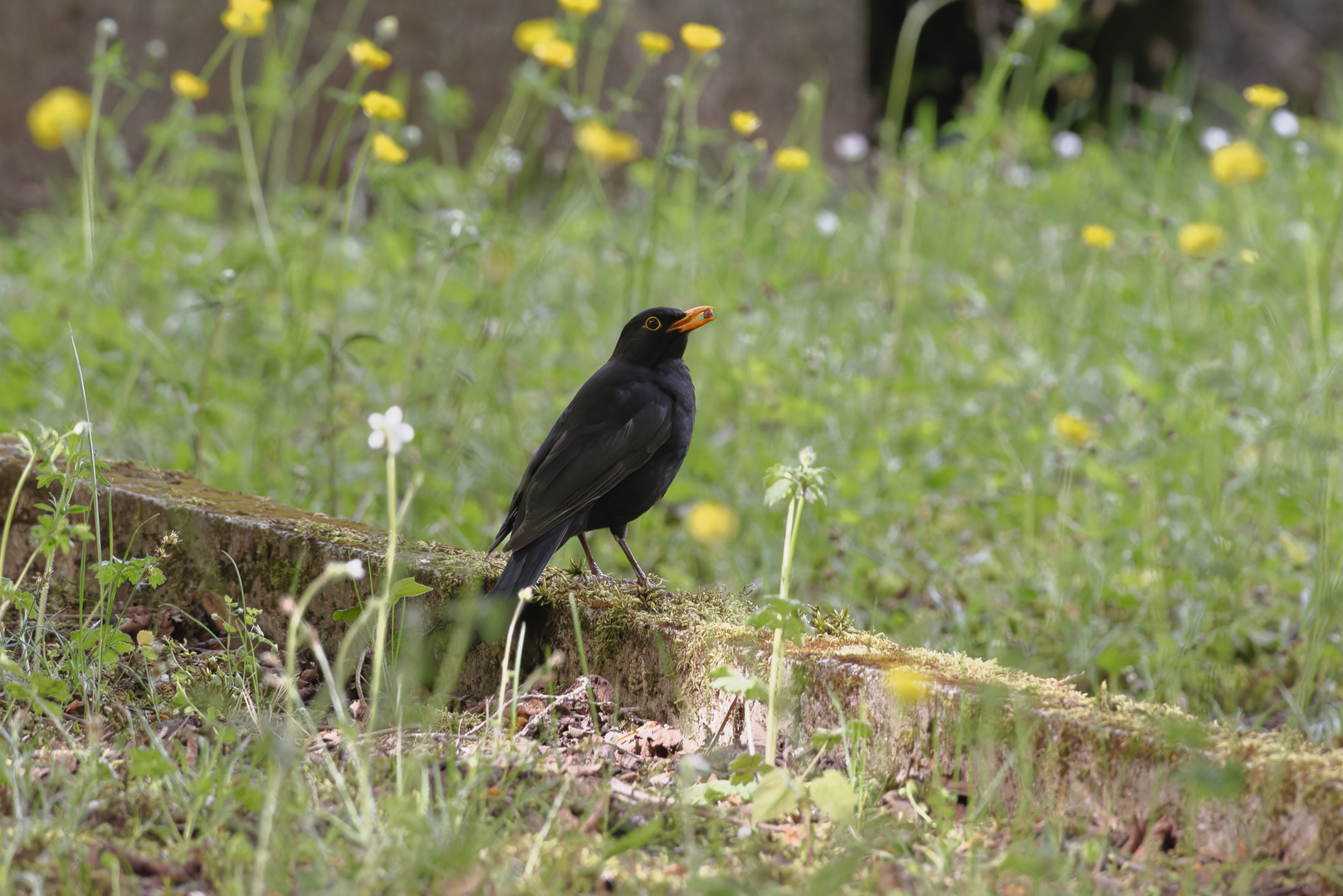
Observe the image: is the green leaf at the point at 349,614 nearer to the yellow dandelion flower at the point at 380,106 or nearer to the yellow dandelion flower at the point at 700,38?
the yellow dandelion flower at the point at 380,106

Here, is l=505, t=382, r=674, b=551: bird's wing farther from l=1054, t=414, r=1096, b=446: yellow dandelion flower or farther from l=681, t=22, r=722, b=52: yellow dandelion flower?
l=681, t=22, r=722, b=52: yellow dandelion flower

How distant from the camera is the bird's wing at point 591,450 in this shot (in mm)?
2260

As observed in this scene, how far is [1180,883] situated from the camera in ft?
4.74

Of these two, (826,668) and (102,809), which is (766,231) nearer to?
(826,668)

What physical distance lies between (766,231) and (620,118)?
210cm

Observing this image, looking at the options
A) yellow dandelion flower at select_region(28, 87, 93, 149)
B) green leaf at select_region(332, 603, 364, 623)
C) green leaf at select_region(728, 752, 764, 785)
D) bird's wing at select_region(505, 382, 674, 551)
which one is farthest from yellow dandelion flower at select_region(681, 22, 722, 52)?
green leaf at select_region(728, 752, 764, 785)

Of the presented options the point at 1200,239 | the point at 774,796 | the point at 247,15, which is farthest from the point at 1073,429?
the point at 247,15

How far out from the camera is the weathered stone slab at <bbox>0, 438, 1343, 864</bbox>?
1.48 metres

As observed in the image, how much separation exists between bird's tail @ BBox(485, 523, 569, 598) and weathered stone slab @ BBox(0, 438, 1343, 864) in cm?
6

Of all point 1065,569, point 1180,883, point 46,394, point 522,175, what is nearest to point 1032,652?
point 1065,569

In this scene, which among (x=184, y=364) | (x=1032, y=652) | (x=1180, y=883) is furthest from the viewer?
(x=184, y=364)

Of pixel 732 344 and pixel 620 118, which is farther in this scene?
pixel 620 118

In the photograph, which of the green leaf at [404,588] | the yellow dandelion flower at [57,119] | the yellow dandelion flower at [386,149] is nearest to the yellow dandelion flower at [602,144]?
the yellow dandelion flower at [386,149]

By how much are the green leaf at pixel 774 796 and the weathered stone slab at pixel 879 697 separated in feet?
0.63
